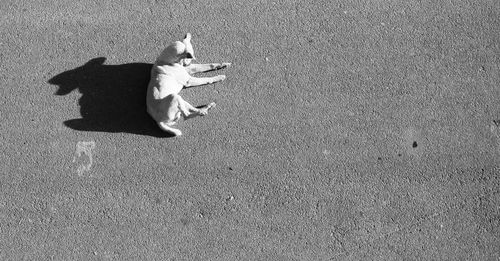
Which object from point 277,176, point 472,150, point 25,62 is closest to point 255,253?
point 277,176

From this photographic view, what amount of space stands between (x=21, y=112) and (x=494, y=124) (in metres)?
4.72

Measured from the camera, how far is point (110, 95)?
585cm

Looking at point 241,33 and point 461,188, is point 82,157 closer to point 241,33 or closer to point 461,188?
point 241,33

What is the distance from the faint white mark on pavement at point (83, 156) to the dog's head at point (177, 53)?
3.72ft

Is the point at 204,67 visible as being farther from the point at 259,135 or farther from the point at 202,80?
the point at 259,135

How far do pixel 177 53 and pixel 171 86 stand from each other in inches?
13.7

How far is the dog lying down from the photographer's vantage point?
5.31m

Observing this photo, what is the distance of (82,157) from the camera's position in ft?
19.0

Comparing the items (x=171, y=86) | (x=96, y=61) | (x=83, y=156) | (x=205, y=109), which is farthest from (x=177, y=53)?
(x=83, y=156)

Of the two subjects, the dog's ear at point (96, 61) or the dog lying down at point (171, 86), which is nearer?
the dog lying down at point (171, 86)

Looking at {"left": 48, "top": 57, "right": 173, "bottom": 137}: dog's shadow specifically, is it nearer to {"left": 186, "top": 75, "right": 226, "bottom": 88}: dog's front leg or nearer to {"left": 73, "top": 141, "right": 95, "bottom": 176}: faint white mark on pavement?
{"left": 73, "top": 141, "right": 95, "bottom": 176}: faint white mark on pavement

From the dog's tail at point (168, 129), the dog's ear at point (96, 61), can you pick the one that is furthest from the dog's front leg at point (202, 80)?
the dog's ear at point (96, 61)

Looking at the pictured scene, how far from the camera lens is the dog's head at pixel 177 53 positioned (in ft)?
17.2

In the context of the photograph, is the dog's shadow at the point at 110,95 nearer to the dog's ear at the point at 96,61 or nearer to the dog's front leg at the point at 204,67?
the dog's ear at the point at 96,61
